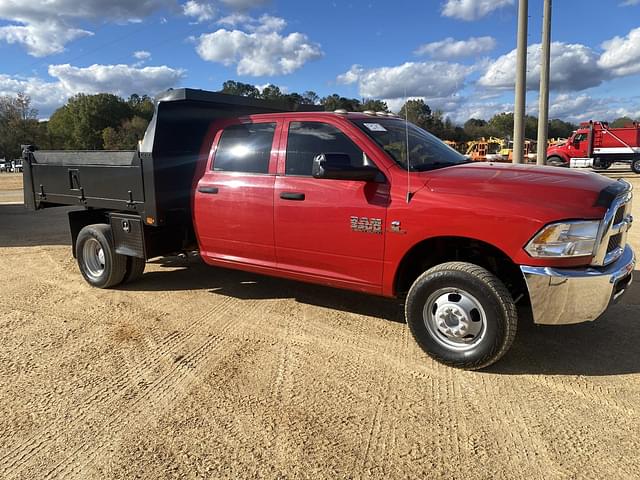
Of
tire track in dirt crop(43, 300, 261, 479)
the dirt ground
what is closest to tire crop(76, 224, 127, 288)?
the dirt ground

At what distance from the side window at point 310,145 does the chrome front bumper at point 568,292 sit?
5.82 ft

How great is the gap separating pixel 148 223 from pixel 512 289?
3653mm

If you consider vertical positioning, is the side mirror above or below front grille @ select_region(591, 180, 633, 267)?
above

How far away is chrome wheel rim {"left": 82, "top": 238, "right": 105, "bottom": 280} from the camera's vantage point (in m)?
6.16

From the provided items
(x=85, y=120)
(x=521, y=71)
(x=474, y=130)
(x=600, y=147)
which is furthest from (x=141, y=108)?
(x=521, y=71)

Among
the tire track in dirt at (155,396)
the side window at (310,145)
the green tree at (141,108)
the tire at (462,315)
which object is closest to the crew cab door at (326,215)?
the side window at (310,145)

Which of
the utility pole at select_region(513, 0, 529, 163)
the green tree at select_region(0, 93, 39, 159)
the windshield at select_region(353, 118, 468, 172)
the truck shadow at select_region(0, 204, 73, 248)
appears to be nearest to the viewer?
the windshield at select_region(353, 118, 468, 172)

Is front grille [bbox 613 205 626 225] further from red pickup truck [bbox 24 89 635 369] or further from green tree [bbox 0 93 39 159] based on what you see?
green tree [bbox 0 93 39 159]

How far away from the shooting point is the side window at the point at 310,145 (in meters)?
4.45

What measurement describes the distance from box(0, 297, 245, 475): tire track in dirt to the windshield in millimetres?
2221

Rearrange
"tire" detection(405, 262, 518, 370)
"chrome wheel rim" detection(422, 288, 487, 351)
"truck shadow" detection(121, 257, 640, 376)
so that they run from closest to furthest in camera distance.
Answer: "tire" detection(405, 262, 518, 370), "chrome wheel rim" detection(422, 288, 487, 351), "truck shadow" detection(121, 257, 640, 376)

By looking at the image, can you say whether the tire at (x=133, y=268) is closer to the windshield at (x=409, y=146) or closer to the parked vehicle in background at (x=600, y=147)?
the windshield at (x=409, y=146)

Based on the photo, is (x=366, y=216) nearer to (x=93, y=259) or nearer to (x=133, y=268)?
(x=133, y=268)

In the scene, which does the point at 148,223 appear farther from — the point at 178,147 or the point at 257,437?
the point at 257,437
